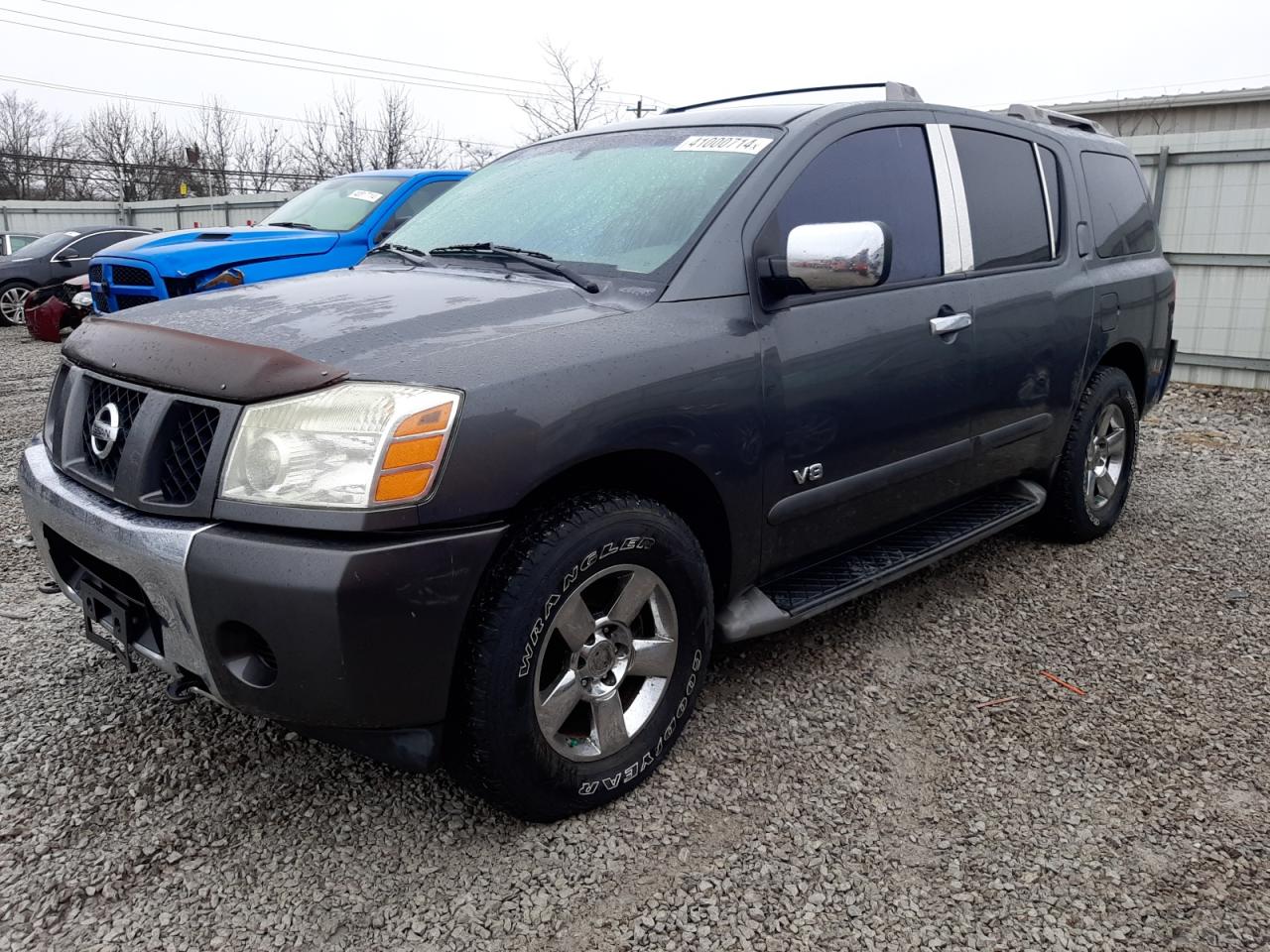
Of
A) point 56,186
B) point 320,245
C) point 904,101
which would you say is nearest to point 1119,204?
point 904,101

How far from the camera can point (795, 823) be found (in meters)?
2.41

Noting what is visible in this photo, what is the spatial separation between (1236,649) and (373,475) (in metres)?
3.08

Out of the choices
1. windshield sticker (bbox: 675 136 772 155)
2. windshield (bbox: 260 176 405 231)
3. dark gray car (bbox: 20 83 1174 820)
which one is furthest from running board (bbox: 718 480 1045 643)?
windshield (bbox: 260 176 405 231)

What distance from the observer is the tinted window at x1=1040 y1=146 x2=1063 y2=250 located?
13.0 feet

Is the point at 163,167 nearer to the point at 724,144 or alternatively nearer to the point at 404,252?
the point at 404,252

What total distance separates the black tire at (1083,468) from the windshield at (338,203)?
214 inches

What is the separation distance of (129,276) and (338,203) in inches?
64.8

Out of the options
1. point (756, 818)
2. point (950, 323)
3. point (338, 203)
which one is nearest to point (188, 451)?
point (756, 818)

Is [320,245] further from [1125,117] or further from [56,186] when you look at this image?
[56,186]

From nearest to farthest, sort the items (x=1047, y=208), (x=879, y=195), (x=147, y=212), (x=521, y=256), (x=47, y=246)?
1. (x=521, y=256)
2. (x=879, y=195)
3. (x=1047, y=208)
4. (x=47, y=246)
5. (x=147, y=212)

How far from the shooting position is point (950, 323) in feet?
10.5

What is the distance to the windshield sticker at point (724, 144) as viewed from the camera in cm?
289

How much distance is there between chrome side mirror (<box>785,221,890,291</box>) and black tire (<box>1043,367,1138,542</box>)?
208cm

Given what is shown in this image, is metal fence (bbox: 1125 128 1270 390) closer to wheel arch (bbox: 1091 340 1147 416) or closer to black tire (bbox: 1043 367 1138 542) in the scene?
wheel arch (bbox: 1091 340 1147 416)
